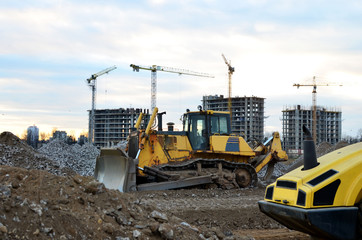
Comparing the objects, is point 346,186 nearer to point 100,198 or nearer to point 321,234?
point 321,234

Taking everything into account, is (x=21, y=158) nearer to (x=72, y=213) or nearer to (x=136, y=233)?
(x=72, y=213)

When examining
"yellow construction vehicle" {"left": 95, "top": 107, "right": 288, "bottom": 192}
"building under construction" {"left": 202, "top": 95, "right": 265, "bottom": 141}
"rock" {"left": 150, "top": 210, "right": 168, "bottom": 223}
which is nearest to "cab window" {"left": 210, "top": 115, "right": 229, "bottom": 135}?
"yellow construction vehicle" {"left": 95, "top": 107, "right": 288, "bottom": 192}

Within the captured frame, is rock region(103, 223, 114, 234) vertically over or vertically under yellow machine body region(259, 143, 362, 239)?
under

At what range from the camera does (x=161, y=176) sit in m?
15.5

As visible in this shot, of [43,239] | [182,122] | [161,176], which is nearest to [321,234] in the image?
[43,239]

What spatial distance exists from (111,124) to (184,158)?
8587 cm

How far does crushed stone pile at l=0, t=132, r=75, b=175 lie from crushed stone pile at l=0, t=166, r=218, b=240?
13.3 metres

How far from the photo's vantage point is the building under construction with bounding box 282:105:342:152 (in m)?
96.9

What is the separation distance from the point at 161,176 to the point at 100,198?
816 cm

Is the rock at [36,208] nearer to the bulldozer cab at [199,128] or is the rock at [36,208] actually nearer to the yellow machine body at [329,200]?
the yellow machine body at [329,200]

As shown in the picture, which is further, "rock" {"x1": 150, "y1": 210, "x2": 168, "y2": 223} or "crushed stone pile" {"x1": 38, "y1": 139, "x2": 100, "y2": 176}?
"crushed stone pile" {"x1": 38, "y1": 139, "x2": 100, "y2": 176}

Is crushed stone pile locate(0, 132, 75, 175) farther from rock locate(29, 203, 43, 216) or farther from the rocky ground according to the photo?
rock locate(29, 203, 43, 216)

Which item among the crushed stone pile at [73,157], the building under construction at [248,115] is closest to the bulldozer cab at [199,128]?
the crushed stone pile at [73,157]

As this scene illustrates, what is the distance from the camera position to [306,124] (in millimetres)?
96688
